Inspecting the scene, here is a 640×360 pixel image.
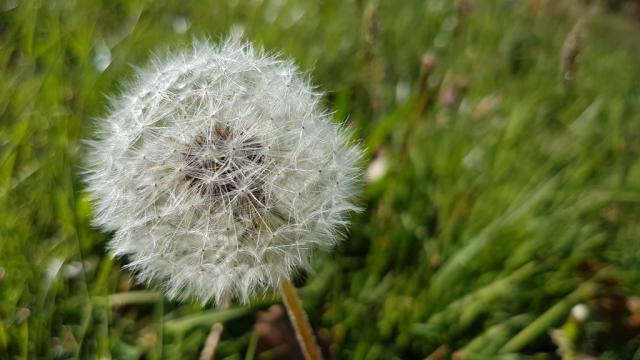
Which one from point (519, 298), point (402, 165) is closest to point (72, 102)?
point (402, 165)

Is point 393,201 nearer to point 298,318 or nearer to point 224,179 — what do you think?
point 298,318

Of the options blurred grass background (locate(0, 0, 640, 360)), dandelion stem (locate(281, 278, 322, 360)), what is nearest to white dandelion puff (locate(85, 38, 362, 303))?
dandelion stem (locate(281, 278, 322, 360))

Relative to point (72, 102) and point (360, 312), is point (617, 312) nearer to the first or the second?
point (360, 312)

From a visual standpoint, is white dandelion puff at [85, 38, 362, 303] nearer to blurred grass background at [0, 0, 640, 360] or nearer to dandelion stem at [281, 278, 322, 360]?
dandelion stem at [281, 278, 322, 360]

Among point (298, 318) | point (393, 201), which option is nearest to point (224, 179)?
point (298, 318)

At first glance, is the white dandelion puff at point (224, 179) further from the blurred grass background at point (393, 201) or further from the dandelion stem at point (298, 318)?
the blurred grass background at point (393, 201)

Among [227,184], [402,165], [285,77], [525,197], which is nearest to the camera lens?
[227,184]
